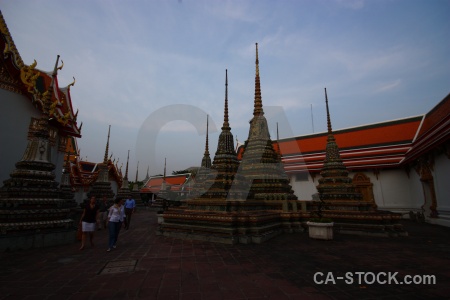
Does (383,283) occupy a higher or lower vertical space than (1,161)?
lower

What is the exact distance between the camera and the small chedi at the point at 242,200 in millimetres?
7988

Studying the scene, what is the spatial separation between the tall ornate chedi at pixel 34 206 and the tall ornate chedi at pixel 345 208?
9449 mm

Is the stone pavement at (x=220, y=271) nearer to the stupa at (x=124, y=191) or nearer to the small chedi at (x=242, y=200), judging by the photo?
the small chedi at (x=242, y=200)

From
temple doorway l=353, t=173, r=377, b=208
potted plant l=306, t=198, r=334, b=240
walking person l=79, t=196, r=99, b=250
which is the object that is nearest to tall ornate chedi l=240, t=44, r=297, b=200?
potted plant l=306, t=198, r=334, b=240

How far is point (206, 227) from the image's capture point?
8.30 meters

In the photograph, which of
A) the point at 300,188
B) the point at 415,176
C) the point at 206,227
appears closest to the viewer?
the point at 206,227

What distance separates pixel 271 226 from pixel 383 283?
5.22m

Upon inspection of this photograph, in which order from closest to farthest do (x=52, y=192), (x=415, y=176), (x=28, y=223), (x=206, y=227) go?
(x=28, y=223) < (x=52, y=192) < (x=206, y=227) < (x=415, y=176)

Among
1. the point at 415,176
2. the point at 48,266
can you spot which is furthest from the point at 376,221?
the point at 48,266

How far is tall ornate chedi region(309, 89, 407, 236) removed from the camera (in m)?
9.38

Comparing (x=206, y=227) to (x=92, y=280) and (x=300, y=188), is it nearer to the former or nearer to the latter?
(x=92, y=280)

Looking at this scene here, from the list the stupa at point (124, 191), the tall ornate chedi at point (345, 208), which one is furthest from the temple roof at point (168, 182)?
the tall ornate chedi at point (345, 208)

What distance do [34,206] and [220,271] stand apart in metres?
6.45

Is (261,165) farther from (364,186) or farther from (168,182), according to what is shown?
(168,182)
